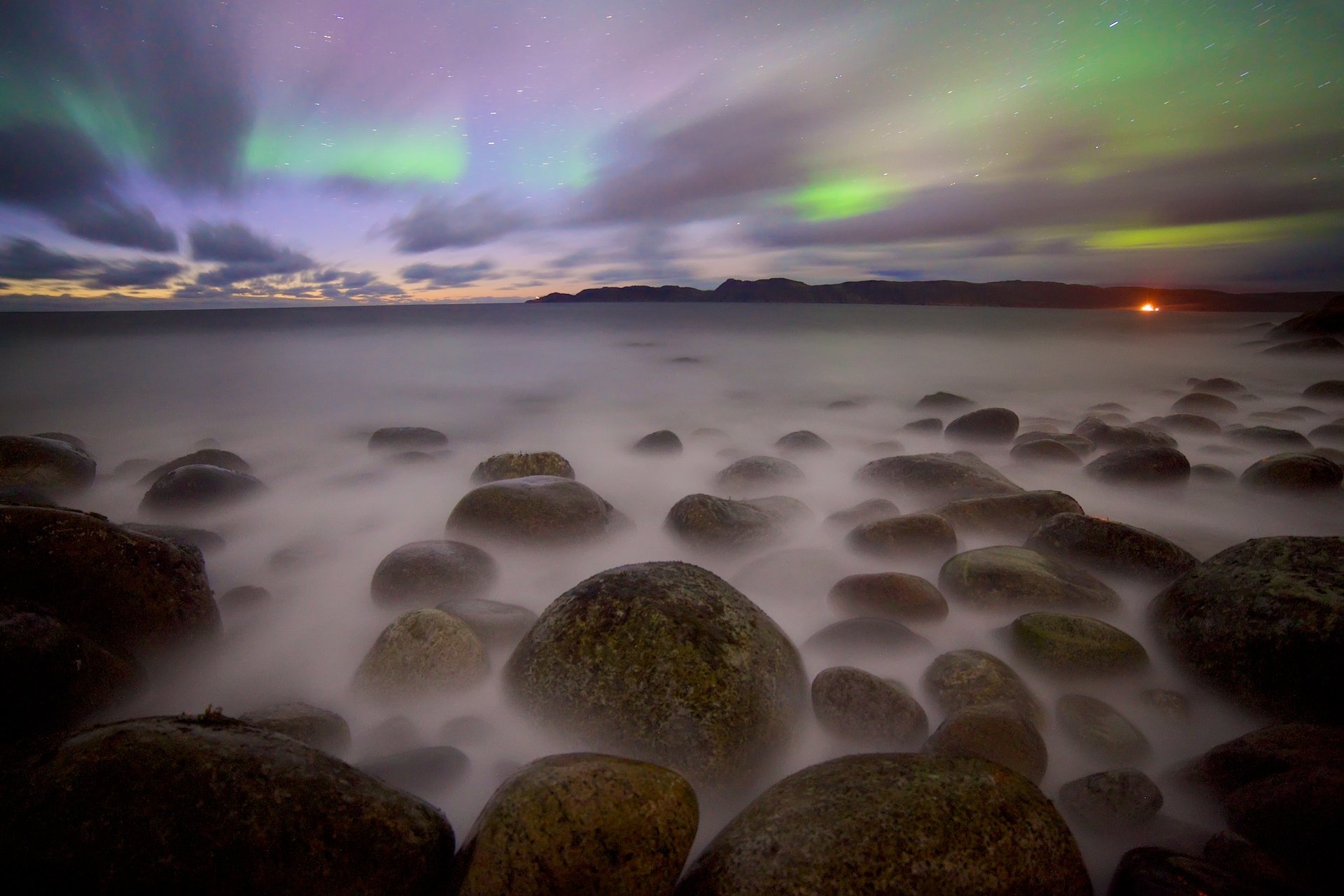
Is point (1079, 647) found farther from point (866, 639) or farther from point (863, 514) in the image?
point (863, 514)

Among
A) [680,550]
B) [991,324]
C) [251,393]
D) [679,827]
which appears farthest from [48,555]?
[991,324]

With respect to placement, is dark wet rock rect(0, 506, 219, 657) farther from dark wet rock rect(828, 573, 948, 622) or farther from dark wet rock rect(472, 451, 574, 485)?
dark wet rock rect(828, 573, 948, 622)

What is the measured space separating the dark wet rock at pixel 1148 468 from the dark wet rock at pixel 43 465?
11.8m

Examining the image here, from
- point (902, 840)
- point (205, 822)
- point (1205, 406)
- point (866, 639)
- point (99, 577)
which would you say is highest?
point (99, 577)

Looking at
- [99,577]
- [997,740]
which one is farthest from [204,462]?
[997,740]

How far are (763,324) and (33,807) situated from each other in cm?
5237

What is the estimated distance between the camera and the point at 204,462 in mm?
7914

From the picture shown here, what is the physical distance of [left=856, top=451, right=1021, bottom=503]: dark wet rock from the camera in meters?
6.30

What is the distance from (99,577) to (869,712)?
3923 mm

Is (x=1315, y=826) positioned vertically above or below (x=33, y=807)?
below

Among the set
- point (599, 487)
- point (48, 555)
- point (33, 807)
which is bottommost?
point (599, 487)

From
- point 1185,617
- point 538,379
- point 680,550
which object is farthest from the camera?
point 538,379

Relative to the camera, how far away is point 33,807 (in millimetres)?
1629

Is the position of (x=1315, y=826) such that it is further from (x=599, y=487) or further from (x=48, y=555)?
(x=599, y=487)
